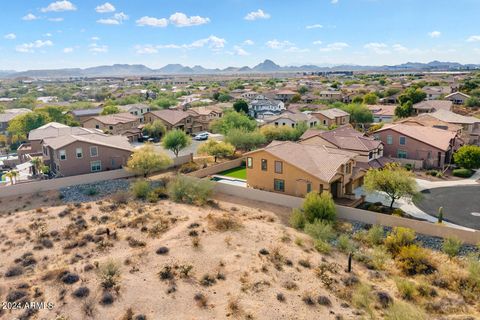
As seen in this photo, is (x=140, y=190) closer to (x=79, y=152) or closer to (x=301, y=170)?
(x=79, y=152)

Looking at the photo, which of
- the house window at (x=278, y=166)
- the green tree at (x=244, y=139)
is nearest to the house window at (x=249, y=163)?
the house window at (x=278, y=166)

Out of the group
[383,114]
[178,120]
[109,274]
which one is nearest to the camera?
[109,274]

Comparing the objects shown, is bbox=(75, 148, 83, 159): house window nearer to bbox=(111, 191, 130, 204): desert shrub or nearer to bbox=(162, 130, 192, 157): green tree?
bbox=(111, 191, 130, 204): desert shrub

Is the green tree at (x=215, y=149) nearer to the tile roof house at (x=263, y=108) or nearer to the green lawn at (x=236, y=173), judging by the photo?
the green lawn at (x=236, y=173)

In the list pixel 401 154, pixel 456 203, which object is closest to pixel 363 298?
pixel 456 203

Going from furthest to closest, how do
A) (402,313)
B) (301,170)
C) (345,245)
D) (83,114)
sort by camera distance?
1. (83,114)
2. (301,170)
3. (345,245)
4. (402,313)

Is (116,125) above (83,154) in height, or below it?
above

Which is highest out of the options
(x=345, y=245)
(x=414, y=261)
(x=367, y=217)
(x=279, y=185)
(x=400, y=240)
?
(x=279, y=185)

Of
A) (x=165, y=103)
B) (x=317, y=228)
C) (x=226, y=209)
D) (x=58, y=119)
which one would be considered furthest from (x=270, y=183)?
(x=165, y=103)
